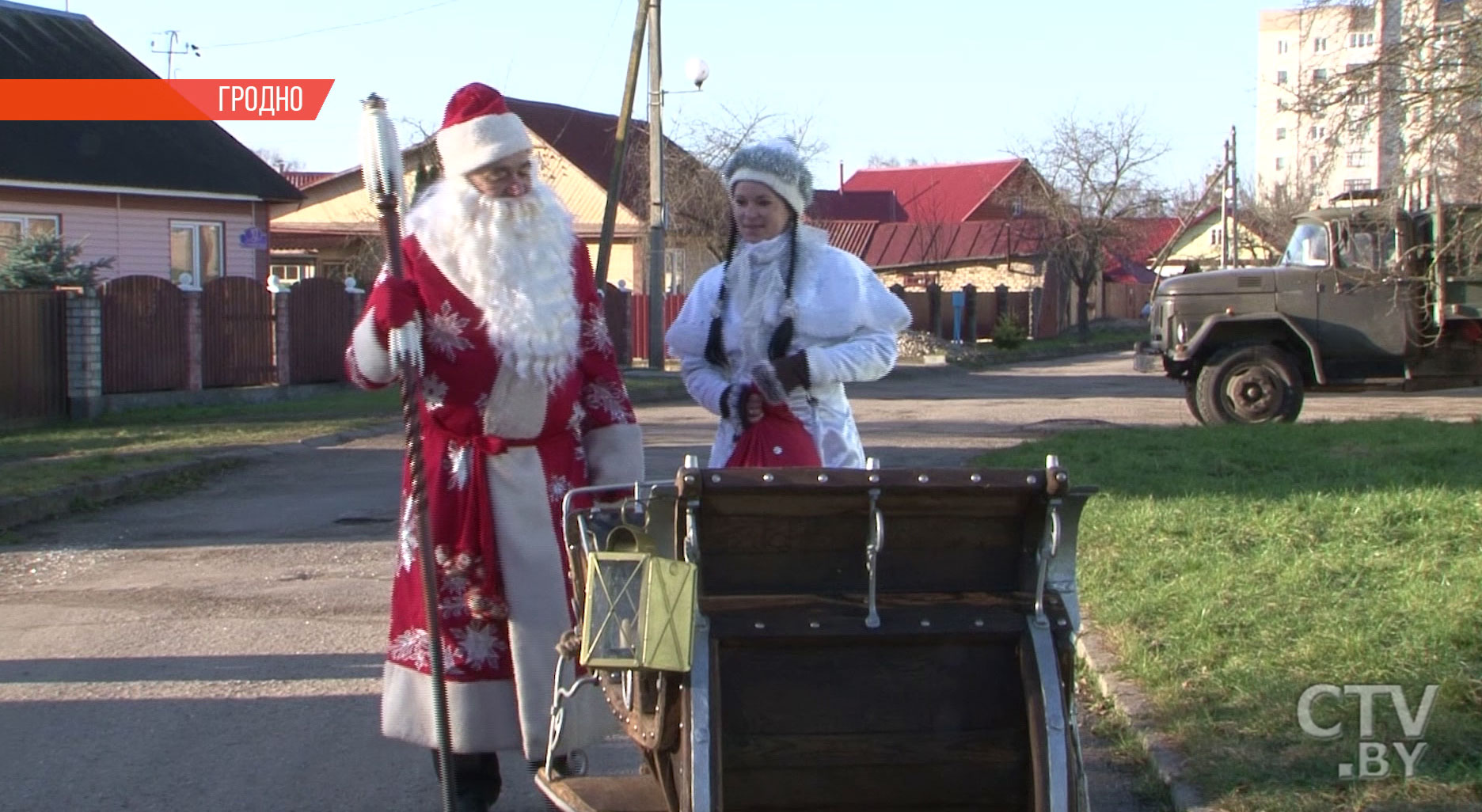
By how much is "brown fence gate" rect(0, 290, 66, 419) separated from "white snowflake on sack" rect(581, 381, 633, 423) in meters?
15.2

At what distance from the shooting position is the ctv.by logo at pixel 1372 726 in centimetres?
449

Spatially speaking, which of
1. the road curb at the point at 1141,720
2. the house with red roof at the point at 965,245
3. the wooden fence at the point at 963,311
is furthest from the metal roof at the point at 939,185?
the road curb at the point at 1141,720

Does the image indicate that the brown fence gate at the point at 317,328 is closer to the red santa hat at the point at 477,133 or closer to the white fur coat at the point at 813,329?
the white fur coat at the point at 813,329

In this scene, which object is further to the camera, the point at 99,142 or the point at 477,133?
the point at 99,142

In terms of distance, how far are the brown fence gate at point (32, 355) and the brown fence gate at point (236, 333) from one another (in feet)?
8.19

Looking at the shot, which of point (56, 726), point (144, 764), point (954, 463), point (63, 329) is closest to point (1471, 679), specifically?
point (144, 764)

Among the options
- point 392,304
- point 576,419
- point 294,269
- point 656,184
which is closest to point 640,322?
point 656,184

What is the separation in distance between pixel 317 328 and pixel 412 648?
19.9 meters

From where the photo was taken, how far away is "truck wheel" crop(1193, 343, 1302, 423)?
1675cm

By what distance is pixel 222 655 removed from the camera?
6.82 m

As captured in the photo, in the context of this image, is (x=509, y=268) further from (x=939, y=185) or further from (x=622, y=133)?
(x=939, y=185)

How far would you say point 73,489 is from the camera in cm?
1170

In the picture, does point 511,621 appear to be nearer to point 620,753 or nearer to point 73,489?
point 620,753

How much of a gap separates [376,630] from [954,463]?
21.9ft
